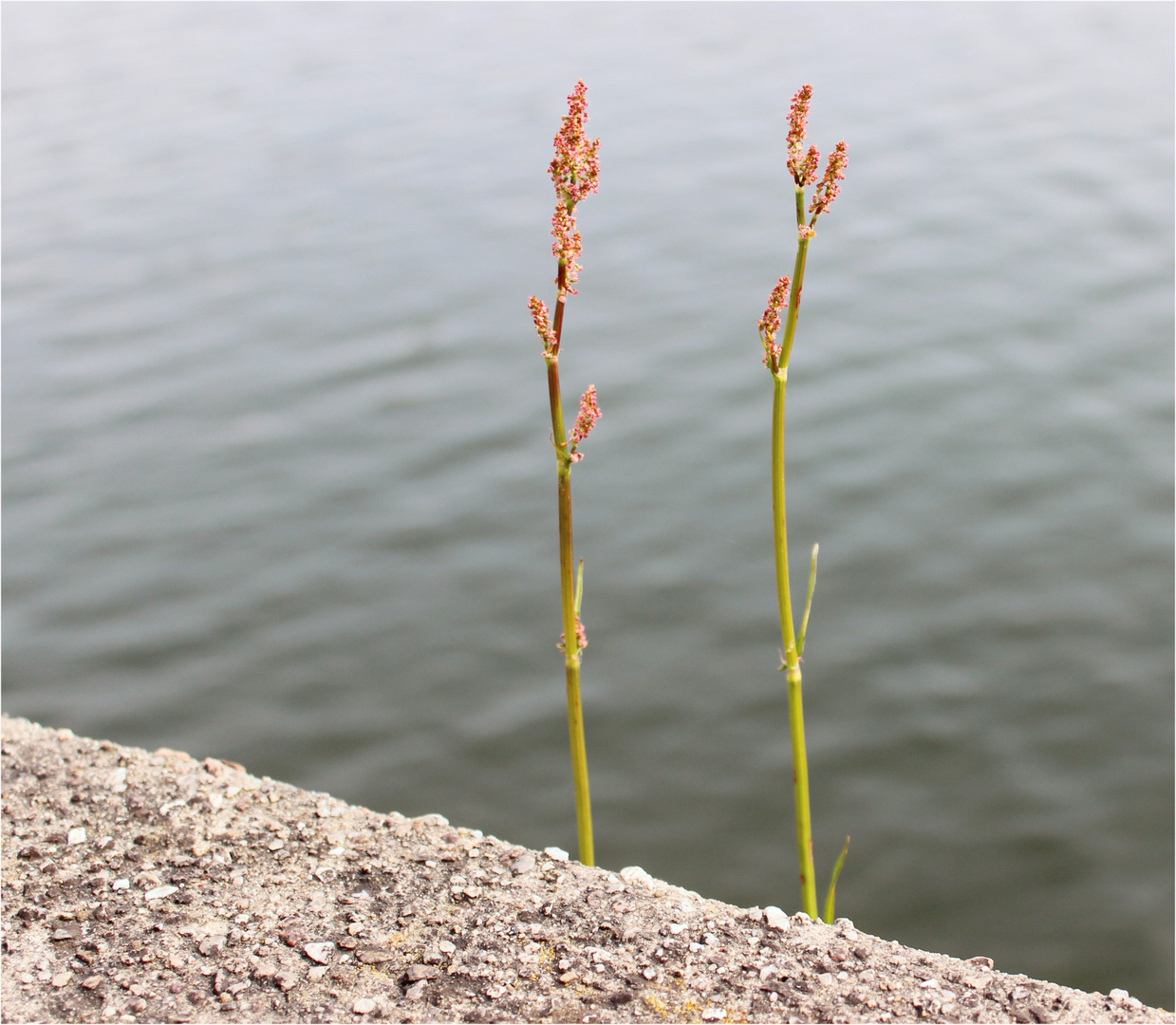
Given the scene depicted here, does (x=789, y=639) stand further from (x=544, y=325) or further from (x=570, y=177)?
(x=570, y=177)

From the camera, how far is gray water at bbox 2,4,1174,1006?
16.1ft

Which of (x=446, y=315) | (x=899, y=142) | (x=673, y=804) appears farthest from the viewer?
(x=899, y=142)

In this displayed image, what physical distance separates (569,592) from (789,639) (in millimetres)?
633

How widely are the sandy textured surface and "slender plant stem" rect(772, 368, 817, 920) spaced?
221 mm

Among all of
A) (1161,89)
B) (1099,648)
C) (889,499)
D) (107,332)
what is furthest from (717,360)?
(1161,89)

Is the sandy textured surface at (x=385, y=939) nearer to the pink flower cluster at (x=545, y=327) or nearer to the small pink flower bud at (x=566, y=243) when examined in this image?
the pink flower cluster at (x=545, y=327)

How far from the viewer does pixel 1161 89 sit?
39.2 ft

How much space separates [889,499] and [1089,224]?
4.37 metres

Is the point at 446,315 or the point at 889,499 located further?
the point at 446,315

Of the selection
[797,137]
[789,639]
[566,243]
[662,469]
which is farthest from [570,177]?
[662,469]

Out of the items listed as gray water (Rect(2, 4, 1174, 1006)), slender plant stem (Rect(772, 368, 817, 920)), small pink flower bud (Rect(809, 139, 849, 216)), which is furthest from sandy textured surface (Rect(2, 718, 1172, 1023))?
small pink flower bud (Rect(809, 139, 849, 216))

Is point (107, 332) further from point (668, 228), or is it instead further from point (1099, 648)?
point (1099, 648)

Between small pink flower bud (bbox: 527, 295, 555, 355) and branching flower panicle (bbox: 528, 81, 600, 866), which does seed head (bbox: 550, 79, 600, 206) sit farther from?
small pink flower bud (bbox: 527, 295, 555, 355)

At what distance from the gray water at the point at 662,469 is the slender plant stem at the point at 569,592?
4.81 feet
